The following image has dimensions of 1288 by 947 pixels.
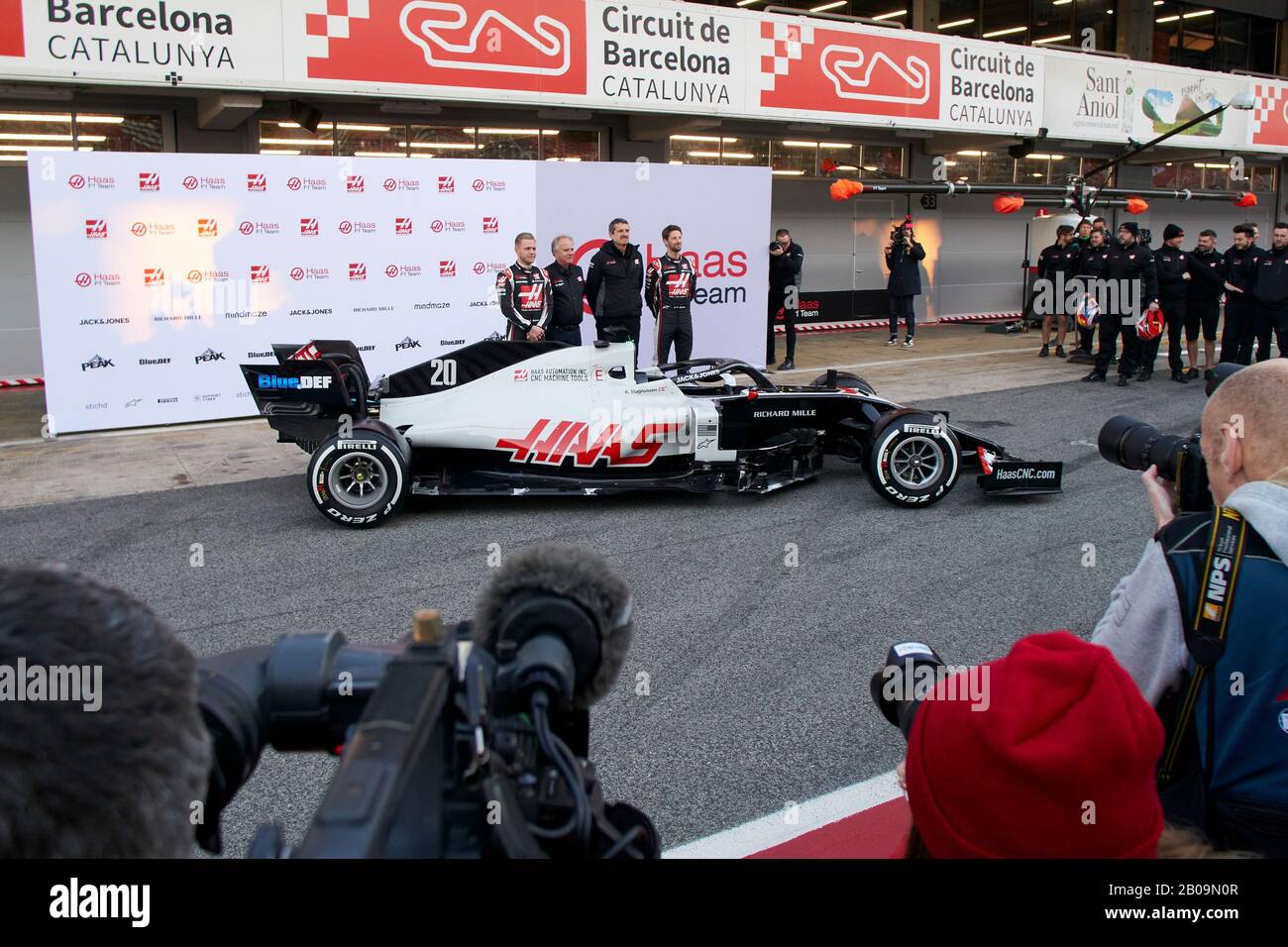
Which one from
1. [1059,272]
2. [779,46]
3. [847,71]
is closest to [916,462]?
[779,46]

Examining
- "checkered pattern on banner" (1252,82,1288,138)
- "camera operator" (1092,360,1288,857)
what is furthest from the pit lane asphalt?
"checkered pattern on banner" (1252,82,1288,138)

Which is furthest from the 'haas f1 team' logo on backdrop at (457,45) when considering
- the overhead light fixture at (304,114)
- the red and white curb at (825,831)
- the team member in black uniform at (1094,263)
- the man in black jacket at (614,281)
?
the red and white curb at (825,831)

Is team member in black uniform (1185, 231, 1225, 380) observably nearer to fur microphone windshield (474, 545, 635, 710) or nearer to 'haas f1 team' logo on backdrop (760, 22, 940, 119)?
'haas f1 team' logo on backdrop (760, 22, 940, 119)

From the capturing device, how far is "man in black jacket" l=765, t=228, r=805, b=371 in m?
14.8

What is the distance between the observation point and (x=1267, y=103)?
22.2 m

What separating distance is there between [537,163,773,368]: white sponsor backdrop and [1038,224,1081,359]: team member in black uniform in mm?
4485

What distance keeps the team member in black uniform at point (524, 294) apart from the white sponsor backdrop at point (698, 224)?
228 cm

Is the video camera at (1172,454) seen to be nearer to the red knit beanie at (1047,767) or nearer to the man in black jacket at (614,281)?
the red knit beanie at (1047,767)

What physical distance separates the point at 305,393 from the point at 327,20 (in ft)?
20.7

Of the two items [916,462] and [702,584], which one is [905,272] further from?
[702,584]

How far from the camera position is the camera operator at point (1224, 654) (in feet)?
6.07

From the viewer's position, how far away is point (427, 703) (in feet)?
3.40
